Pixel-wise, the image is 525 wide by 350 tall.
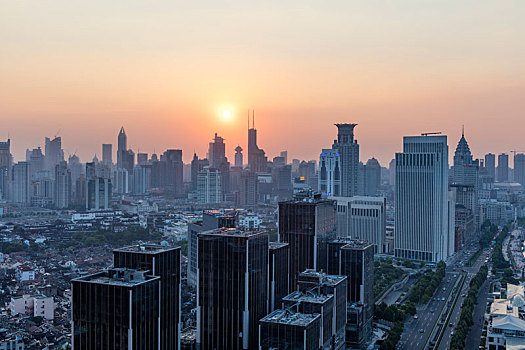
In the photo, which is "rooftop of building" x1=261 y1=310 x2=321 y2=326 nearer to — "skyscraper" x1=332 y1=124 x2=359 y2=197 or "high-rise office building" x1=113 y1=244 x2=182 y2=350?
"high-rise office building" x1=113 y1=244 x2=182 y2=350

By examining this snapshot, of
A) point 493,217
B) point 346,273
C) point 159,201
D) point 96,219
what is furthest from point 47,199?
point 346,273

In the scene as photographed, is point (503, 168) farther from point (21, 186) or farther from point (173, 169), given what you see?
point (21, 186)

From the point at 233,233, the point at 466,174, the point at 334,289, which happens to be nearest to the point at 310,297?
the point at 334,289

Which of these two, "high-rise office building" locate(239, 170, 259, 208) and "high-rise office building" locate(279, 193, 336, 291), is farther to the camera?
"high-rise office building" locate(239, 170, 259, 208)

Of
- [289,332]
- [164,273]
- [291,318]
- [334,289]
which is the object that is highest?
[164,273]

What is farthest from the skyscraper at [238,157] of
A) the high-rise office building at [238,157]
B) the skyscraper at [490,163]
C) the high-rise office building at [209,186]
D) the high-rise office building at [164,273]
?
the high-rise office building at [164,273]

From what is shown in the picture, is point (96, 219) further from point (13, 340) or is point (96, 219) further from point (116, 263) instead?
point (116, 263)

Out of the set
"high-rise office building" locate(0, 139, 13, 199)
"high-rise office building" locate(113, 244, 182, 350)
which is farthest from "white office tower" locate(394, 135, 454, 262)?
"high-rise office building" locate(0, 139, 13, 199)
